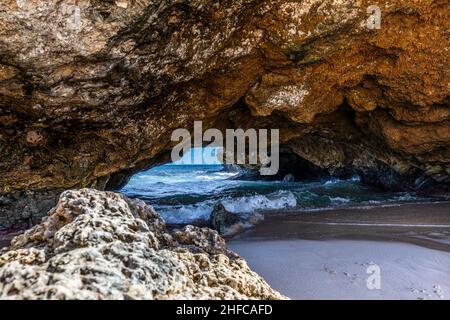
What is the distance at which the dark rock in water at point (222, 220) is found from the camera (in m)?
5.43

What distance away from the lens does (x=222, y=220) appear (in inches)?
220

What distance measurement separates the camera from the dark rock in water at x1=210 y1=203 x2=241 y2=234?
214 inches

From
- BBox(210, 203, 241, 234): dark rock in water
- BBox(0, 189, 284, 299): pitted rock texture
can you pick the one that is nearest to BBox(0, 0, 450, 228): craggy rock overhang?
BBox(210, 203, 241, 234): dark rock in water

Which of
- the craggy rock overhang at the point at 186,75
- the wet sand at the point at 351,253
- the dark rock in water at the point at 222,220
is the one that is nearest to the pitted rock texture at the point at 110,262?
the wet sand at the point at 351,253

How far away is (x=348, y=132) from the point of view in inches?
318

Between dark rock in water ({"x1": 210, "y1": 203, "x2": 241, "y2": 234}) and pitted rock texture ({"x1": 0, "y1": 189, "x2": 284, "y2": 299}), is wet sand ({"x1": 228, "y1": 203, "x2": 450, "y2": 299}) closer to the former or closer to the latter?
dark rock in water ({"x1": 210, "y1": 203, "x2": 241, "y2": 234})

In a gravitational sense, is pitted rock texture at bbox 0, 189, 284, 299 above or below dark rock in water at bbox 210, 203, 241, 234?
above

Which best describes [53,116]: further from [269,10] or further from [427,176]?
[427,176]

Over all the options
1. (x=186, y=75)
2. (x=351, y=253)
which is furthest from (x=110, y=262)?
(x=186, y=75)

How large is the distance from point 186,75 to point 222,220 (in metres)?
2.34

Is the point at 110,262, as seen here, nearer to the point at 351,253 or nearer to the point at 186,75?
the point at 351,253

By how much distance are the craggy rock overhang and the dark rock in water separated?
1.70 metres

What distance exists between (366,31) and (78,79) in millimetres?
3987

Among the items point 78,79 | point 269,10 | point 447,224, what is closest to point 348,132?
point 447,224
